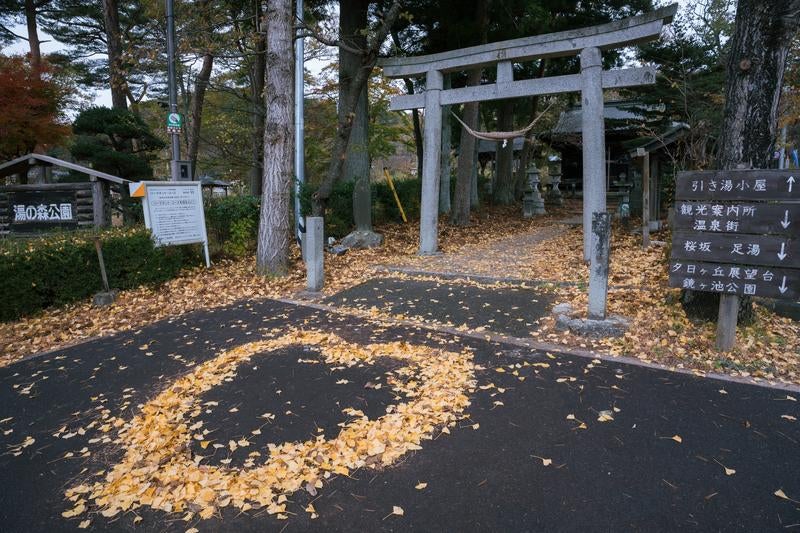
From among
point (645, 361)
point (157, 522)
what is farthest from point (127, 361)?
point (645, 361)

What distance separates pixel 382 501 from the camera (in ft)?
9.45

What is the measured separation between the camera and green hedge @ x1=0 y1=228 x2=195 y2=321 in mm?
6832

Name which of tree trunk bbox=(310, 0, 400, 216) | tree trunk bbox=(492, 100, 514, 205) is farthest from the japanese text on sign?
tree trunk bbox=(492, 100, 514, 205)

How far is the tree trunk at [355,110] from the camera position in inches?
467

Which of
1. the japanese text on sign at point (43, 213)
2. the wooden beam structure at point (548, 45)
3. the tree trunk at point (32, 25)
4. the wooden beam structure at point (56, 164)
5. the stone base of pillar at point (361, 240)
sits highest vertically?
the tree trunk at point (32, 25)

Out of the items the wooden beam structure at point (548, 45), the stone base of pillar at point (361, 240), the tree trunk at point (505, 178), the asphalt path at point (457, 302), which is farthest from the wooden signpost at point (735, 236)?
the tree trunk at point (505, 178)

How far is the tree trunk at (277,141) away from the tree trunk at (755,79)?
6451mm

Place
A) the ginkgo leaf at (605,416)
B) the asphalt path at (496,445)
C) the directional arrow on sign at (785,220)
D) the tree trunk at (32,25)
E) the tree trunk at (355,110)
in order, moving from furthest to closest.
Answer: the tree trunk at (32,25)
the tree trunk at (355,110)
the directional arrow on sign at (785,220)
the ginkgo leaf at (605,416)
the asphalt path at (496,445)

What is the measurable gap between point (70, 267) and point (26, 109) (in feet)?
26.1

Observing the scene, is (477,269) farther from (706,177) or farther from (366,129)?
(366,129)

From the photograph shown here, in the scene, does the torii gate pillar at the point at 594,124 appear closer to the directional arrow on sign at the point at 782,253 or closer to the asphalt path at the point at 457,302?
the asphalt path at the point at 457,302

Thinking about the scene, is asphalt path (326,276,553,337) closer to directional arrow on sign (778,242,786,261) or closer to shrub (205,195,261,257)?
directional arrow on sign (778,242,786,261)

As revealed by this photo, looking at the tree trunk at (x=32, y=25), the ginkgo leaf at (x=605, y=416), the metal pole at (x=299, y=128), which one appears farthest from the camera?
the tree trunk at (x=32, y=25)

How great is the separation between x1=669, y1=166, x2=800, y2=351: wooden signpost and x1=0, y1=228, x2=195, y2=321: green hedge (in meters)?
7.78
